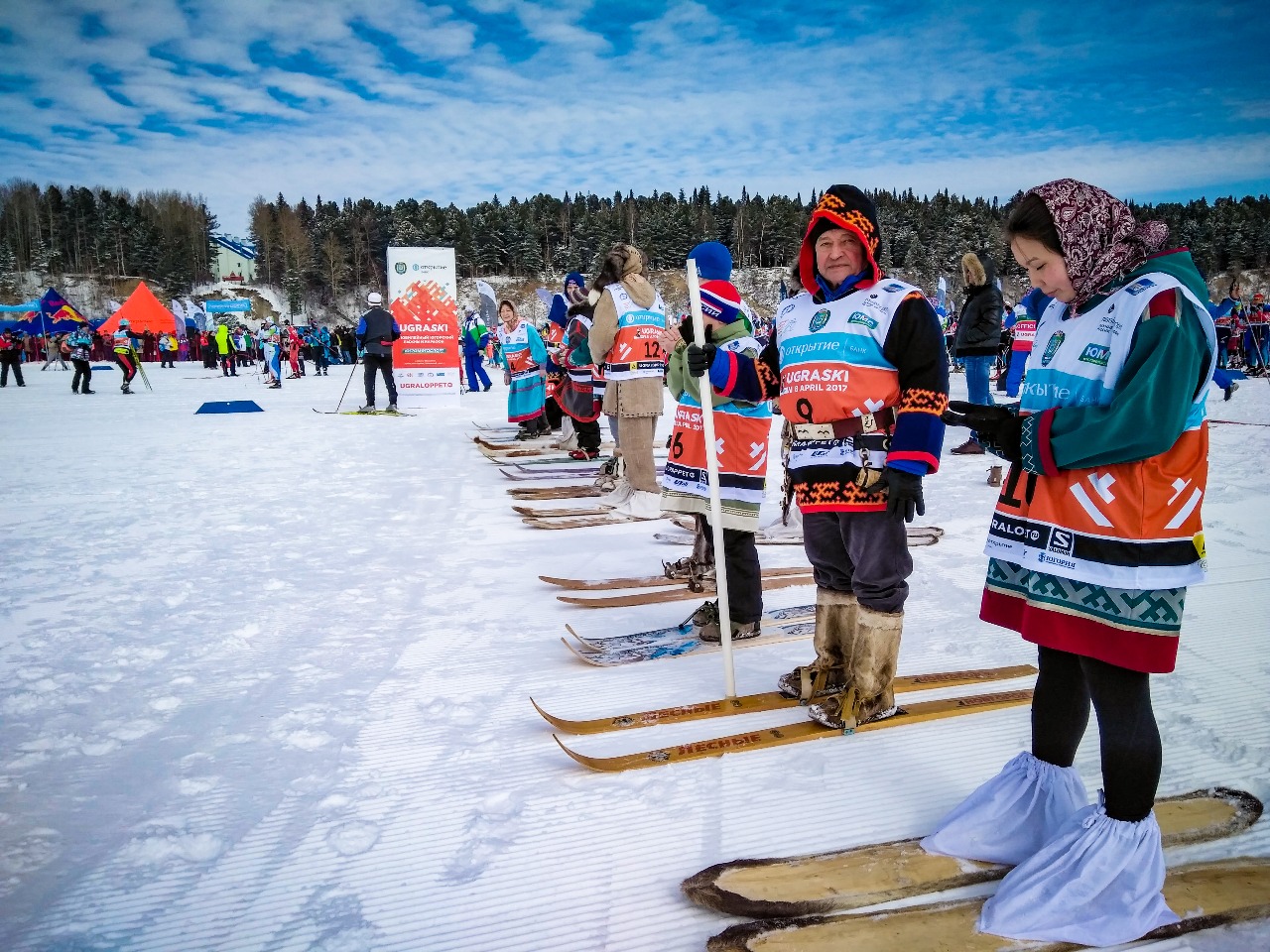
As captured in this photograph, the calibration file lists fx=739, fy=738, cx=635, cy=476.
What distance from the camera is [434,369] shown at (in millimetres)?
15055

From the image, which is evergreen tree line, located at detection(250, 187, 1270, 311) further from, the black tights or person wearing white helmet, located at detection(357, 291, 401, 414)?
the black tights

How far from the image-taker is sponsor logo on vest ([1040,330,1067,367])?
63.4 inches

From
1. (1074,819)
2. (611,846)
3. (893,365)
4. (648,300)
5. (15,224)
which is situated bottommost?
(611,846)

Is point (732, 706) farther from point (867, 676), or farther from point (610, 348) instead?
point (610, 348)

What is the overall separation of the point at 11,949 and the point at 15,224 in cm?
8449

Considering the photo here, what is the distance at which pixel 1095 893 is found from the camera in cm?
153

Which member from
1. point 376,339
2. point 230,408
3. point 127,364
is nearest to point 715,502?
point 376,339

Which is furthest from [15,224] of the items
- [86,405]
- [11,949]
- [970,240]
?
[11,949]

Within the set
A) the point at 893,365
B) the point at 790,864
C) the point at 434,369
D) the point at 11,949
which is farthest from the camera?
the point at 434,369

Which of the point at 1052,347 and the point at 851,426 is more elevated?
the point at 1052,347

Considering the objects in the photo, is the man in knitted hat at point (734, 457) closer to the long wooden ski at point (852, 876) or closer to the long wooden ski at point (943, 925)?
the long wooden ski at point (852, 876)

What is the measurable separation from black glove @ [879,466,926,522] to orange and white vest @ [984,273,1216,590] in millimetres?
512

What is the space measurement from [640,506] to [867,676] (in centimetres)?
364

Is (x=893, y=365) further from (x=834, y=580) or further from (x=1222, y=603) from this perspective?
(x=1222, y=603)
